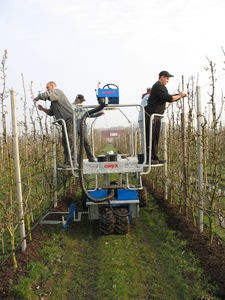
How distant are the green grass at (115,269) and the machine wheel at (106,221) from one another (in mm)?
151

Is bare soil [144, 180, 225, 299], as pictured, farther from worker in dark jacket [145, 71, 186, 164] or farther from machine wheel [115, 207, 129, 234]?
worker in dark jacket [145, 71, 186, 164]

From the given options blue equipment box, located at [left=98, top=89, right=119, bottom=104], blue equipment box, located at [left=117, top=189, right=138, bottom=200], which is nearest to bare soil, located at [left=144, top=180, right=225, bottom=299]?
blue equipment box, located at [left=117, top=189, right=138, bottom=200]

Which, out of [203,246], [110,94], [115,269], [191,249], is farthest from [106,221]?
[110,94]

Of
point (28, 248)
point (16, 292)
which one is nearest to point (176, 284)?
point (16, 292)

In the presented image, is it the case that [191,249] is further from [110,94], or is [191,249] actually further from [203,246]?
[110,94]

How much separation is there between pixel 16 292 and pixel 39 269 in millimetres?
589

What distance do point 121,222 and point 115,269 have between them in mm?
1227

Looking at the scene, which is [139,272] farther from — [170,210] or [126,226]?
[170,210]

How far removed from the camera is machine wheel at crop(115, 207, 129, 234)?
489 centimetres

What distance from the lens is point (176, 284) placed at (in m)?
3.38

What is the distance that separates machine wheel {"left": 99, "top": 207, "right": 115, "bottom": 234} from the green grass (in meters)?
0.15

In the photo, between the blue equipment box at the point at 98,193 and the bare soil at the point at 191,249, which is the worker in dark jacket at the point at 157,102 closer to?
the blue equipment box at the point at 98,193

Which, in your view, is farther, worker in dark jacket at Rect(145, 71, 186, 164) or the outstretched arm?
the outstretched arm

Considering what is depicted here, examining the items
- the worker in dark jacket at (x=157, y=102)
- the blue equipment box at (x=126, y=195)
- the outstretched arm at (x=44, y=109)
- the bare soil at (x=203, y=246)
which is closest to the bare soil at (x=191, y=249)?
the bare soil at (x=203, y=246)
